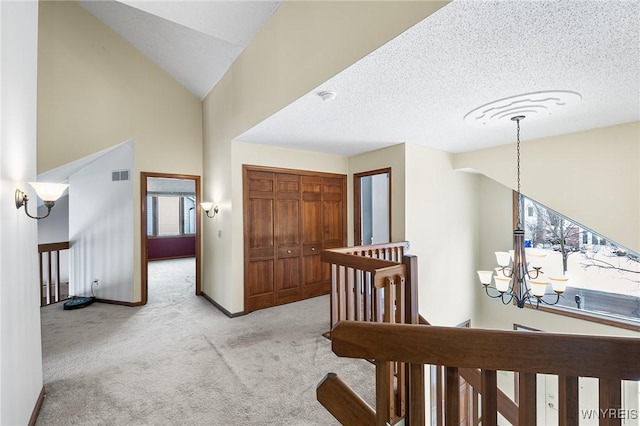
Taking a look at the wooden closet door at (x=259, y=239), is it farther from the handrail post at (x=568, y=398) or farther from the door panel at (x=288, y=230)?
the handrail post at (x=568, y=398)

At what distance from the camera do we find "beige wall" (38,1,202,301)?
3.73 meters

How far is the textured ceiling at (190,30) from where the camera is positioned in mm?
2754

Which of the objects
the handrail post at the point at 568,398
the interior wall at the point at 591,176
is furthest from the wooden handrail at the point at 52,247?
the interior wall at the point at 591,176

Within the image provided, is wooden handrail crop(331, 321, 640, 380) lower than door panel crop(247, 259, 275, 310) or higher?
higher

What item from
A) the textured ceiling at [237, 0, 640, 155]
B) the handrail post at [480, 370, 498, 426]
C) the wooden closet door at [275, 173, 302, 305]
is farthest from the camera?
the wooden closet door at [275, 173, 302, 305]

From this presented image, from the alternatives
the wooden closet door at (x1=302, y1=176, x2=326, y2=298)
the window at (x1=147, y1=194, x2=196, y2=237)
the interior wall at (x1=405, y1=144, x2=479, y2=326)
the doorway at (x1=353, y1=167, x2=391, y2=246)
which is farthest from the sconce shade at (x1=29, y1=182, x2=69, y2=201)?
the window at (x1=147, y1=194, x2=196, y2=237)

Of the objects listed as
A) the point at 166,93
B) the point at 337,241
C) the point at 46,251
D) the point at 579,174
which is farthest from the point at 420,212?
the point at 46,251

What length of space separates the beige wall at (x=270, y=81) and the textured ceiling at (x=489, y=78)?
0.11m

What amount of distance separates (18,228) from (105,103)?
10.7 ft

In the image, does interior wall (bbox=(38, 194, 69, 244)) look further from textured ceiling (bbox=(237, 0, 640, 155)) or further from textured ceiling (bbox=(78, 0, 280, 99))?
textured ceiling (bbox=(237, 0, 640, 155))

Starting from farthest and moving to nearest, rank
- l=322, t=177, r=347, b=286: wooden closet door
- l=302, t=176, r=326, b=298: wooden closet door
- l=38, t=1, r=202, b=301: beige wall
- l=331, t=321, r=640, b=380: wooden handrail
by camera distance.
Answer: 1. l=322, t=177, r=347, b=286: wooden closet door
2. l=302, t=176, r=326, b=298: wooden closet door
3. l=38, t=1, r=202, b=301: beige wall
4. l=331, t=321, r=640, b=380: wooden handrail

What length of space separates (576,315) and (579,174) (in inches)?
91.6

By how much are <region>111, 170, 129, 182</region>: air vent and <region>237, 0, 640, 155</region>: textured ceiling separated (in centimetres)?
244

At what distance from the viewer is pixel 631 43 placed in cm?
164
